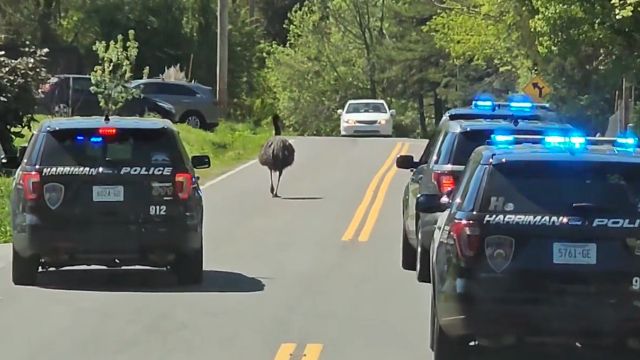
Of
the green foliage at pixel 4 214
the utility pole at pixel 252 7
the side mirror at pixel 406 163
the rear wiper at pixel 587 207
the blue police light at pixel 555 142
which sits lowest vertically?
the green foliage at pixel 4 214

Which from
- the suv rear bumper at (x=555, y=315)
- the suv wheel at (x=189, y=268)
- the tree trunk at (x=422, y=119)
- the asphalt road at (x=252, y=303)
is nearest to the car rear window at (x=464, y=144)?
the asphalt road at (x=252, y=303)

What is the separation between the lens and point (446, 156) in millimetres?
13969

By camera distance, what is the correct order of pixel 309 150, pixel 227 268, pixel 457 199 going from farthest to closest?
pixel 309 150
pixel 227 268
pixel 457 199

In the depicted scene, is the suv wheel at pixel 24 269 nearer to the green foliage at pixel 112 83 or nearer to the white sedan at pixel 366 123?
the green foliage at pixel 112 83

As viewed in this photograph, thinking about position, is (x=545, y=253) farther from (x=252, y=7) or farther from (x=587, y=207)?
(x=252, y=7)

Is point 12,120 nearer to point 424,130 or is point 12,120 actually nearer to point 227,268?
point 227,268

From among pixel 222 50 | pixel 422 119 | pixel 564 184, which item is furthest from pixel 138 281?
pixel 422 119

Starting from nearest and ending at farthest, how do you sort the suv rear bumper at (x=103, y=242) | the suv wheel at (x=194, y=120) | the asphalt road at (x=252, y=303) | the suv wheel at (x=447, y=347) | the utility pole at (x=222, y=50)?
the suv wheel at (x=447, y=347) < the asphalt road at (x=252, y=303) < the suv rear bumper at (x=103, y=242) < the suv wheel at (x=194, y=120) < the utility pole at (x=222, y=50)

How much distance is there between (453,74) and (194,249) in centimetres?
6139

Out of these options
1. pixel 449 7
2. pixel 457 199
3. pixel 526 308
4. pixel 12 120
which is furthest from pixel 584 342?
pixel 449 7

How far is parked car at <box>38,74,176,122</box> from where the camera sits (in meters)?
40.5

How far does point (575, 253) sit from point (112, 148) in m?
6.14

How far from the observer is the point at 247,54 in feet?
217

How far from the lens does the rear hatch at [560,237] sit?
873 cm
